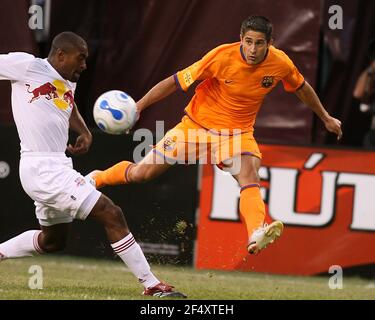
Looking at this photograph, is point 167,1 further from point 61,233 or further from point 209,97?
point 61,233

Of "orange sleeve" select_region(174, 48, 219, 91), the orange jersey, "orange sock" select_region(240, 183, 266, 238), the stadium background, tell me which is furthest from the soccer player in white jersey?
the stadium background

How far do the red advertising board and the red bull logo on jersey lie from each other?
3131 mm

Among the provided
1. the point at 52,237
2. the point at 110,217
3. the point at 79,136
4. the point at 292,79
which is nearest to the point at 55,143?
the point at 79,136

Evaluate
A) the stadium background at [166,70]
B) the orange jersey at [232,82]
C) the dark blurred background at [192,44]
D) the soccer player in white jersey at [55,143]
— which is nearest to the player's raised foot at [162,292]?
the soccer player in white jersey at [55,143]

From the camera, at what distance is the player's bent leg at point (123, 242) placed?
300 inches

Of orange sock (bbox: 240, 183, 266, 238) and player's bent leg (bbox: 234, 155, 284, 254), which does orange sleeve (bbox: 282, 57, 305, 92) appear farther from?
orange sock (bbox: 240, 183, 266, 238)

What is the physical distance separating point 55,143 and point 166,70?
11.8ft

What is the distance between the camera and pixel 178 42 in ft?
36.1

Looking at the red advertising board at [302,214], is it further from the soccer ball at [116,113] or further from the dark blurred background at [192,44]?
the soccer ball at [116,113]

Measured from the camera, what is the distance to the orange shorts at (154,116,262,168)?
8.38 metres

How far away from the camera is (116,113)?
7969 mm

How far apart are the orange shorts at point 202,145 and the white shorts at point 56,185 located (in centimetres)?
119

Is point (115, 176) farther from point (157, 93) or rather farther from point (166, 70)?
point (166, 70)

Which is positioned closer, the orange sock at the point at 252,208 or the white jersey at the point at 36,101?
the white jersey at the point at 36,101
